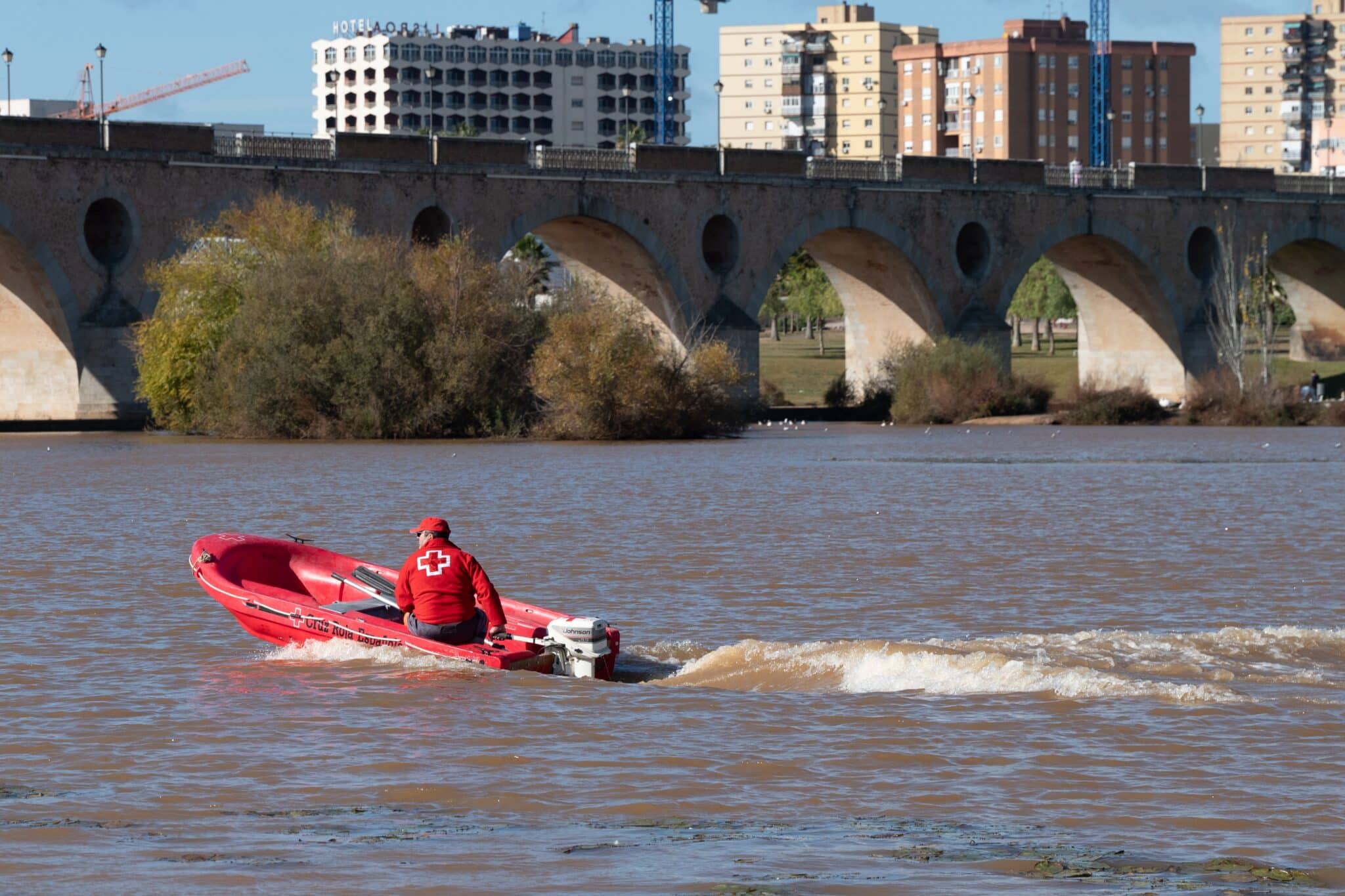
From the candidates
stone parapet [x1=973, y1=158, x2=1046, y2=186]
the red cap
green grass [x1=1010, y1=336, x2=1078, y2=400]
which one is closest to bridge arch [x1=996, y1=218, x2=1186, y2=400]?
green grass [x1=1010, y1=336, x2=1078, y2=400]

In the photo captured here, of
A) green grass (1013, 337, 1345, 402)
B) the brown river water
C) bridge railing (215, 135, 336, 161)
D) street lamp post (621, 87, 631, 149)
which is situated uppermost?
street lamp post (621, 87, 631, 149)

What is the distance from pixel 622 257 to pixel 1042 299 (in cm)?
3480

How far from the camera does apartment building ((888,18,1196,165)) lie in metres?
146

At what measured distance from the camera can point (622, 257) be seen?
5553 cm

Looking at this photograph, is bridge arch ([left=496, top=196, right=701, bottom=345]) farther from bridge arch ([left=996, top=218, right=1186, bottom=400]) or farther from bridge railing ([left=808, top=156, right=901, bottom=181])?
bridge arch ([left=996, top=218, right=1186, bottom=400])

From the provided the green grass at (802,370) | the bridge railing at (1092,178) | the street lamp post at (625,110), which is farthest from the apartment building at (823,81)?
the bridge railing at (1092,178)

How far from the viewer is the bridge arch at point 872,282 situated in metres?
58.7

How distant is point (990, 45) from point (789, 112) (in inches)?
790

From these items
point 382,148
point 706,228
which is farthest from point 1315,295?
point 382,148

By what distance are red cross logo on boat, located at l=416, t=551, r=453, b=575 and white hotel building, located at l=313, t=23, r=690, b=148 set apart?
13268 centimetres

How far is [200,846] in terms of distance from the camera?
885cm

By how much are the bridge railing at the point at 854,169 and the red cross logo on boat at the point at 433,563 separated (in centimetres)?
4509

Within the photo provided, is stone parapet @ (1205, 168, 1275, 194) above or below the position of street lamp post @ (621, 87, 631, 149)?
below

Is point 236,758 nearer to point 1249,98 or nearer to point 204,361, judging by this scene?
point 204,361
